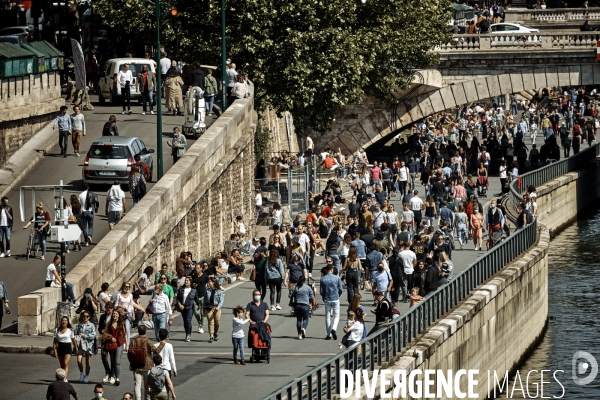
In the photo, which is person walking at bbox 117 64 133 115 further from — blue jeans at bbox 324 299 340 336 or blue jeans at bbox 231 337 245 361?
blue jeans at bbox 231 337 245 361

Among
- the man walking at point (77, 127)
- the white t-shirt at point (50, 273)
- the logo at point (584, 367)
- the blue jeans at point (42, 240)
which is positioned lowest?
the logo at point (584, 367)

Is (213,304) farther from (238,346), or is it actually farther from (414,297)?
(414,297)

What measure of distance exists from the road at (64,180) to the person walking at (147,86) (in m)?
0.39

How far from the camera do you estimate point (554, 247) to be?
52312mm

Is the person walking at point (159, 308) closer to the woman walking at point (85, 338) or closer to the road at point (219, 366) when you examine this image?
the road at point (219, 366)

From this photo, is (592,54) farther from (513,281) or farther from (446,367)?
(446,367)

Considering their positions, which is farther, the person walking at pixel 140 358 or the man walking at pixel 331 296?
the man walking at pixel 331 296

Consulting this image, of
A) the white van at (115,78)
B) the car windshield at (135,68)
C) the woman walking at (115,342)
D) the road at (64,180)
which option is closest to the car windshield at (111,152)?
the road at (64,180)

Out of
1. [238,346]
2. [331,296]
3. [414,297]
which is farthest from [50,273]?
[414,297]

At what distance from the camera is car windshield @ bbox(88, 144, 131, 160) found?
37156 mm

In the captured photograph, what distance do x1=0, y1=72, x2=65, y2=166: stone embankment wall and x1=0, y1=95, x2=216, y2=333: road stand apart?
0.90 meters

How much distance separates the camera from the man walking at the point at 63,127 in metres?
39.6

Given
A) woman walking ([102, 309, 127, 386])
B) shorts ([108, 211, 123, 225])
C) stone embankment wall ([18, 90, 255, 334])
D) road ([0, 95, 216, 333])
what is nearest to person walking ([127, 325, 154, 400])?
woman walking ([102, 309, 127, 386])

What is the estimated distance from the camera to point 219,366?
85.6 feet
